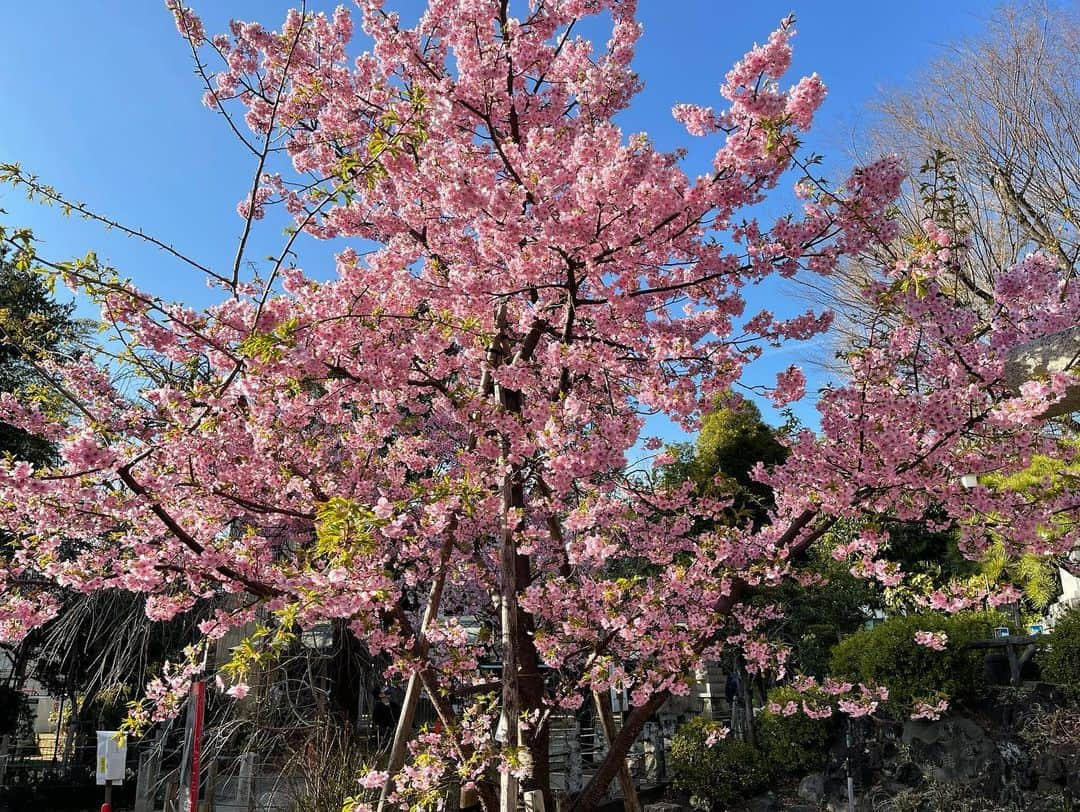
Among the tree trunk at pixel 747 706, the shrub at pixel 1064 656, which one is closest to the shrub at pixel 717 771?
the tree trunk at pixel 747 706

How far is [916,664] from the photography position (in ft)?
30.3

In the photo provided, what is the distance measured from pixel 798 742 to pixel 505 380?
7787mm

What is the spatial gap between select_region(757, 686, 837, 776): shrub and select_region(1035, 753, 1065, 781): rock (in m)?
2.36

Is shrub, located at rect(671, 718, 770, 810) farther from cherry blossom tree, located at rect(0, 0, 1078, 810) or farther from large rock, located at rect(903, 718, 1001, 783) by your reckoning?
cherry blossom tree, located at rect(0, 0, 1078, 810)

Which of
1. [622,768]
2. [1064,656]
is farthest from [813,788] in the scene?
[622,768]

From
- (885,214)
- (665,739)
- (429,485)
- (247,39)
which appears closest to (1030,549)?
(885,214)

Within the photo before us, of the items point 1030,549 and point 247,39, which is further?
point 247,39

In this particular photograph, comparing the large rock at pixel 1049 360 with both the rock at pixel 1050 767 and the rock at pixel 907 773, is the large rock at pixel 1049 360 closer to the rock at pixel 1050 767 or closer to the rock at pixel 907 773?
the rock at pixel 1050 767

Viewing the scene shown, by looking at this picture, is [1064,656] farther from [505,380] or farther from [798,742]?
[505,380]

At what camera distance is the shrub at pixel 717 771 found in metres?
9.62

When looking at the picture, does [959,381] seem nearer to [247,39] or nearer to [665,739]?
[247,39]

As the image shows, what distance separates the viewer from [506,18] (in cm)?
478

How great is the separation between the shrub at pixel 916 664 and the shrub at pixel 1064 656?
31.8 inches

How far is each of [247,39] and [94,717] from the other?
38.6ft
